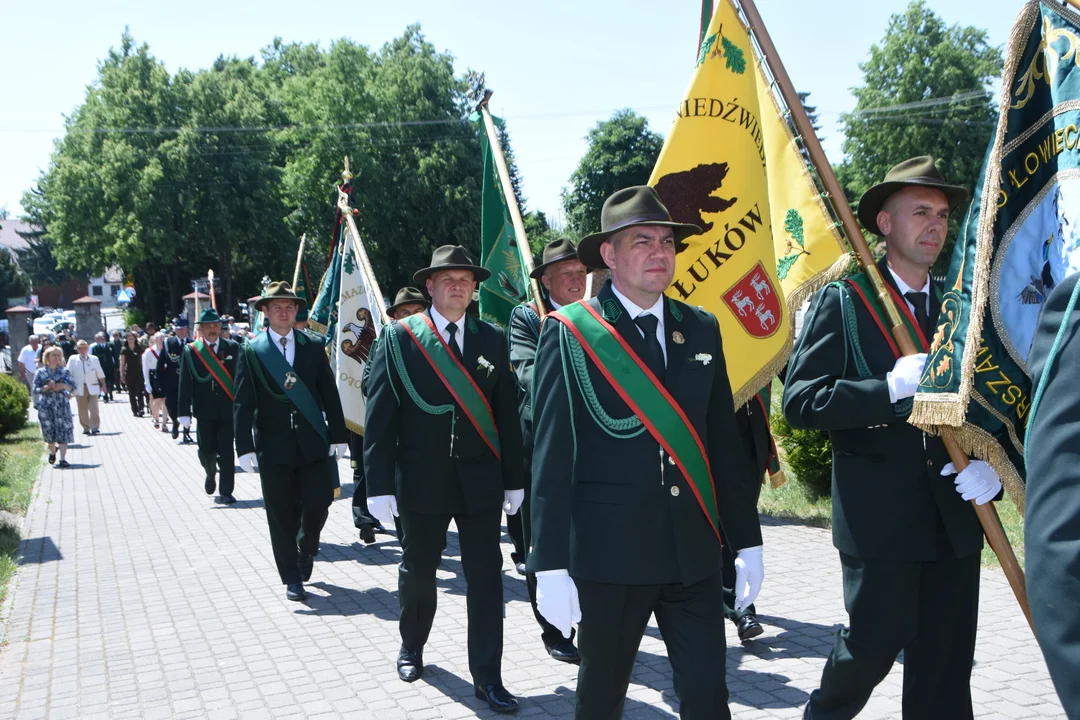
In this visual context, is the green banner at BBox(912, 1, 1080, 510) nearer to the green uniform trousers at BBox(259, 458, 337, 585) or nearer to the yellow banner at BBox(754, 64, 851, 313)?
the yellow banner at BBox(754, 64, 851, 313)

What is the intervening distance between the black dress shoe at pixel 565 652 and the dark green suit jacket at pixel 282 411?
102 inches

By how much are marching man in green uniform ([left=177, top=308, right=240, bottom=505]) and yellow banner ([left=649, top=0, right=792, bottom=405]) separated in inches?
326

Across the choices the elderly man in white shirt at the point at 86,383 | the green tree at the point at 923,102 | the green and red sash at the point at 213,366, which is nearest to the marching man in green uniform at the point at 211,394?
the green and red sash at the point at 213,366

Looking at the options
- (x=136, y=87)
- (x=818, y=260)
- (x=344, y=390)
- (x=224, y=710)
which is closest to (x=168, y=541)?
(x=344, y=390)

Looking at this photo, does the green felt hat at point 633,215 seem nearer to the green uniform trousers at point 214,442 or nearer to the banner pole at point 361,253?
the banner pole at point 361,253

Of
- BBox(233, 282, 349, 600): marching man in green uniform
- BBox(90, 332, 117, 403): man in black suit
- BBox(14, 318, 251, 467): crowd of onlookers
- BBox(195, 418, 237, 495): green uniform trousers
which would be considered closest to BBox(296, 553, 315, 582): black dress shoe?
BBox(233, 282, 349, 600): marching man in green uniform

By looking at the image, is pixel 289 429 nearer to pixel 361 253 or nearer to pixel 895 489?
pixel 361 253

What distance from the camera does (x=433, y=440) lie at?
5.48 metres

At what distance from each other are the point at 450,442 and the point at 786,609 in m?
2.59

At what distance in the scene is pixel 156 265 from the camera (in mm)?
55688

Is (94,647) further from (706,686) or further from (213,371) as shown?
(213,371)

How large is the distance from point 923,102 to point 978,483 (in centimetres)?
5100

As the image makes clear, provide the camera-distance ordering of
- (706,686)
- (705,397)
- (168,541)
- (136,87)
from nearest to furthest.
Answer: (706,686) → (705,397) → (168,541) → (136,87)

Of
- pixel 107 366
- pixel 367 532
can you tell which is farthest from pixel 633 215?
pixel 107 366
